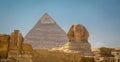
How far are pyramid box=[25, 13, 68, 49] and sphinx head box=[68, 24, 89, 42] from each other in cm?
3447

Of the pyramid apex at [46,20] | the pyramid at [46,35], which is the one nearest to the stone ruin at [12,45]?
the pyramid at [46,35]

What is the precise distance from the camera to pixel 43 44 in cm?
7700

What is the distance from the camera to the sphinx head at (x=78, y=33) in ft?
121

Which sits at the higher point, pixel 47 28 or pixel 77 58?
pixel 47 28

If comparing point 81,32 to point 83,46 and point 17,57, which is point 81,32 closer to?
point 83,46

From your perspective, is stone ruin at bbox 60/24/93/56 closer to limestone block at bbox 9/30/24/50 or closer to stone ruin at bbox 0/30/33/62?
stone ruin at bbox 0/30/33/62

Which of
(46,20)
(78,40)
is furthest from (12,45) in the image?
(46,20)

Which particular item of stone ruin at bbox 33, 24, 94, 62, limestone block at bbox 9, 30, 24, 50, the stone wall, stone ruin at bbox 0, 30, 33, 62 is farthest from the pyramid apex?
limestone block at bbox 9, 30, 24, 50

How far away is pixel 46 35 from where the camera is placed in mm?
81000

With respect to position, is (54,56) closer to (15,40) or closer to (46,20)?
(15,40)

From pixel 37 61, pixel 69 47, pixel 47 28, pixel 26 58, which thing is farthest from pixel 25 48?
pixel 47 28

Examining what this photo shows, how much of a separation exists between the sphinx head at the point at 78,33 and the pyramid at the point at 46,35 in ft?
113

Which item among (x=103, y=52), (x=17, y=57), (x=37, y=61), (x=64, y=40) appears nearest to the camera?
(x=17, y=57)

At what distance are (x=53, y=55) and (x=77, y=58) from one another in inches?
79.7
